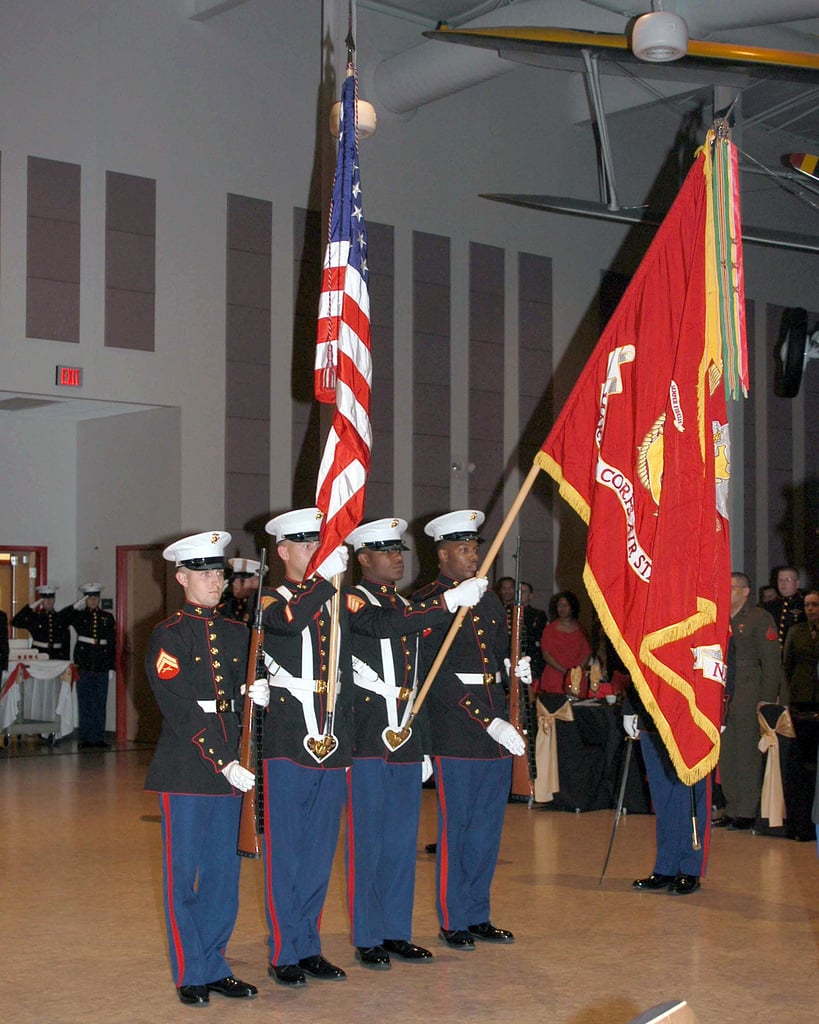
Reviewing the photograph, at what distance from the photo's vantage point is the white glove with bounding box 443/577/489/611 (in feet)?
15.6

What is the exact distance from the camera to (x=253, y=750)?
4.43m

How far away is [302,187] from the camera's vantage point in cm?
1341

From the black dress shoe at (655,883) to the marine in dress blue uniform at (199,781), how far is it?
8.27ft

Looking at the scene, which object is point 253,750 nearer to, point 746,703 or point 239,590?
point 746,703

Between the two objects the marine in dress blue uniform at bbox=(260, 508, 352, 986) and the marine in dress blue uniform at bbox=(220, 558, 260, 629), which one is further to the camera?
the marine in dress blue uniform at bbox=(220, 558, 260, 629)

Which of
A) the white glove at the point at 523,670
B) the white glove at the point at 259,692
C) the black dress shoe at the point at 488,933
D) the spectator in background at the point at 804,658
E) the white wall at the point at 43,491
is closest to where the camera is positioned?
the white glove at the point at 259,692

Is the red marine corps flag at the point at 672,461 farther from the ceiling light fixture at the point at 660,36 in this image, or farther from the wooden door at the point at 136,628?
the wooden door at the point at 136,628

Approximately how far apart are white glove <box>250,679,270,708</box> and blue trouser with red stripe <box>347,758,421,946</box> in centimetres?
62

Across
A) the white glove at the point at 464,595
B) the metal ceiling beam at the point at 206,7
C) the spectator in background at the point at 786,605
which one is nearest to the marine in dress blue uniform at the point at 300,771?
the white glove at the point at 464,595

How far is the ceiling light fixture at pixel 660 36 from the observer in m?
8.54

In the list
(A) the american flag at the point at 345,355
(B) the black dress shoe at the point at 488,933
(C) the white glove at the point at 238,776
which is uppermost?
(A) the american flag at the point at 345,355

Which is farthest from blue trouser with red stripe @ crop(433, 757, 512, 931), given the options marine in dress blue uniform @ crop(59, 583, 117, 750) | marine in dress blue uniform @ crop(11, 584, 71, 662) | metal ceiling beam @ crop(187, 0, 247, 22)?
metal ceiling beam @ crop(187, 0, 247, 22)

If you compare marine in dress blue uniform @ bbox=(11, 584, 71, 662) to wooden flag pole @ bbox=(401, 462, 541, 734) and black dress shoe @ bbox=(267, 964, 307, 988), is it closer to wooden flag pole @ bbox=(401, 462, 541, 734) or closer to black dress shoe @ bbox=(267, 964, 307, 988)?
wooden flag pole @ bbox=(401, 462, 541, 734)

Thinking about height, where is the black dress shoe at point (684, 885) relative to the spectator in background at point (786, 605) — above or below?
below
